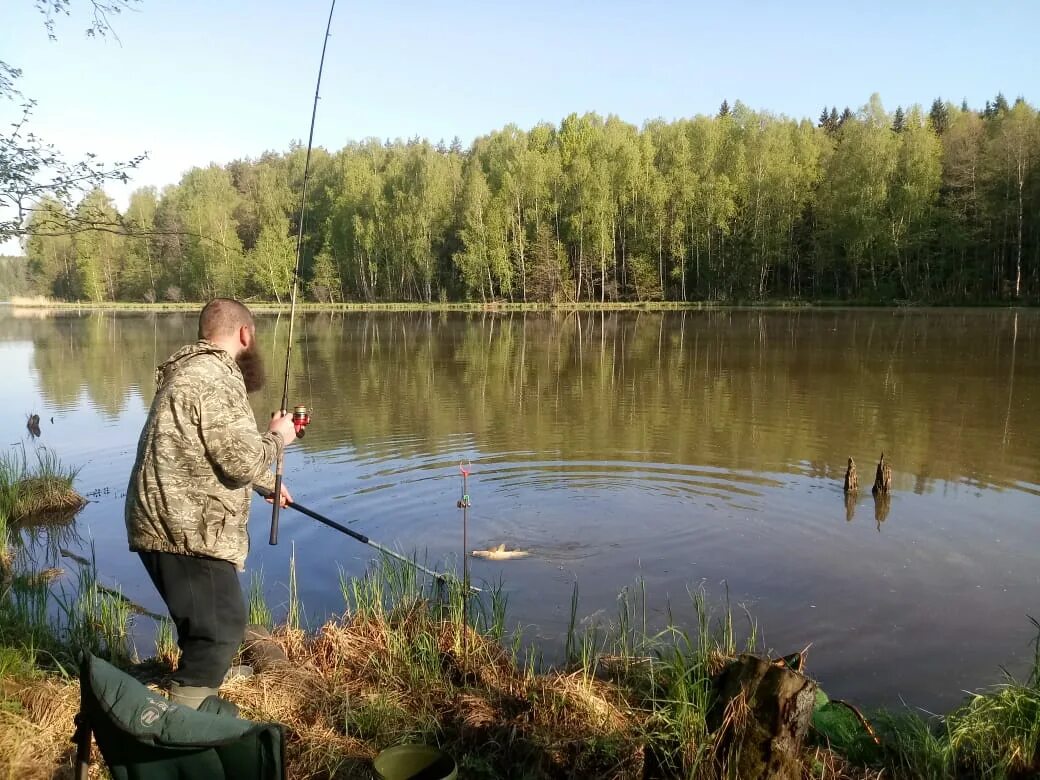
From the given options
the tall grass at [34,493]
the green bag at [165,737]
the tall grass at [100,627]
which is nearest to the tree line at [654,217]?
the tall grass at [34,493]

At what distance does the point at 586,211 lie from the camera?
6006 centimetres

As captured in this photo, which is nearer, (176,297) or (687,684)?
(687,684)

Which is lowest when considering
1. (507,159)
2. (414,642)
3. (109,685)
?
(414,642)

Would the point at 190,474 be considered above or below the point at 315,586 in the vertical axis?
above

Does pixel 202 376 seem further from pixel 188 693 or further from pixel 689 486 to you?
pixel 689 486

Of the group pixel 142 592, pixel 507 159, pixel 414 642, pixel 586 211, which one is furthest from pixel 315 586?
pixel 507 159

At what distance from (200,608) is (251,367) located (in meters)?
1.15

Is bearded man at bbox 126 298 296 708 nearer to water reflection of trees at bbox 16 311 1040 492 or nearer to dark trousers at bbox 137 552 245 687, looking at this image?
dark trousers at bbox 137 552 245 687

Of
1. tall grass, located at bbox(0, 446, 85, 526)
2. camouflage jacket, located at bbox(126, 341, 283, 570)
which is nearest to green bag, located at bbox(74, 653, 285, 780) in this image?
camouflage jacket, located at bbox(126, 341, 283, 570)

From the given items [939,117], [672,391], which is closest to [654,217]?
[939,117]

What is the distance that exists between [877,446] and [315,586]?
30.9ft

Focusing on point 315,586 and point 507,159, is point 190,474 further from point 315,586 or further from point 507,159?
point 507,159

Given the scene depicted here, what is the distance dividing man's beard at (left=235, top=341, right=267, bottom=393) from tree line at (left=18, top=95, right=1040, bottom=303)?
4256cm

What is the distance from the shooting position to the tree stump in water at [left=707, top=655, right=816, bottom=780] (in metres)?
3.24
